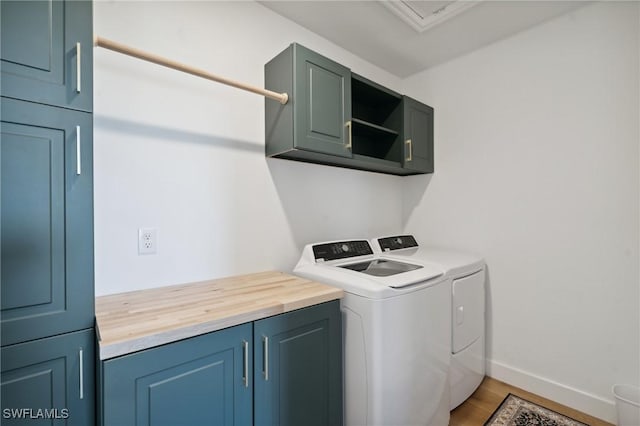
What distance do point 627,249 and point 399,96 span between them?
1.68 meters

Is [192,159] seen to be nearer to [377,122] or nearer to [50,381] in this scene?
[50,381]

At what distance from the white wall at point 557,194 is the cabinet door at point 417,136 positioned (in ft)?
0.56

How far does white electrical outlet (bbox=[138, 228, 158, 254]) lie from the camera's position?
137 centimetres

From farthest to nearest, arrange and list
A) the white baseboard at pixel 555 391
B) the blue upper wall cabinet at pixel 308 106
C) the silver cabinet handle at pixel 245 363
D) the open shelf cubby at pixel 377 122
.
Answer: the open shelf cubby at pixel 377 122, the white baseboard at pixel 555 391, the blue upper wall cabinet at pixel 308 106, the silver cabinet handle at pixel 245 363

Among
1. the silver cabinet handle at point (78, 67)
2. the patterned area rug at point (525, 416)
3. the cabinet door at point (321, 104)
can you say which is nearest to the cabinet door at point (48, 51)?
the silver cabinet handle at point (78, 67)

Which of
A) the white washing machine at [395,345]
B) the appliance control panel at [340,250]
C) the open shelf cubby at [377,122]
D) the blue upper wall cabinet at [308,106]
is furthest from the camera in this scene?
the open shelf cubby at [377,122]

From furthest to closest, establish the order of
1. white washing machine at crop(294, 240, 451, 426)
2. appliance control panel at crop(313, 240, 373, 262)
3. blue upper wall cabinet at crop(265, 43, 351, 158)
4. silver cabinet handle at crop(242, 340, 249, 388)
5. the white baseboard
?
appliance control panel at crop(313, 240, 373, 262)
the white baseboard
blue upper wall cabinet at crop(265, 43, 351, 158)
white washing machine at crop(294, 240, 451, 426)
silver cabinet handle at crop(242, 340, 249, 388)

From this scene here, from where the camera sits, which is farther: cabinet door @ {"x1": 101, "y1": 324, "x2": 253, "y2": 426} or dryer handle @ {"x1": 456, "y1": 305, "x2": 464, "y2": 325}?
dryer handle @ {"x1": 456, "y1": 305, "x2": 464, "y2": 325}

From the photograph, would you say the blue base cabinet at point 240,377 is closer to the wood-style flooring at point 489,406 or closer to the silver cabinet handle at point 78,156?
the silver cabinet handle at point 78,156

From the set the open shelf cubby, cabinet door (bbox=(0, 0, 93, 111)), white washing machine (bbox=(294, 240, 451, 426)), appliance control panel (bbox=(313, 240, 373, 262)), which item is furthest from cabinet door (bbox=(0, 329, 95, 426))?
→ the open shelf cubby

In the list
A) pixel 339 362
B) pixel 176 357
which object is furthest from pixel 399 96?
pixel 176 357

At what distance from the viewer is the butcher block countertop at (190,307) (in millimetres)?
856

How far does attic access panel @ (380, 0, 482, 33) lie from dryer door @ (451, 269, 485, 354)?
1.66 metres

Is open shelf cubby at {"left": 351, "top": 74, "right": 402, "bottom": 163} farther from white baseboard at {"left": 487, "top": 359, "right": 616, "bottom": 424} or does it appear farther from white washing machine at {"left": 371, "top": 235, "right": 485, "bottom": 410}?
white baseboard at {"left": 487, "top": 359, "right": 616, "bottom": 424}
